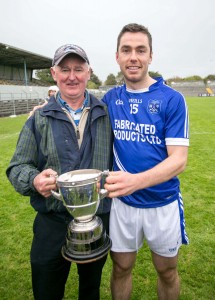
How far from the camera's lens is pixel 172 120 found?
78.7 inches

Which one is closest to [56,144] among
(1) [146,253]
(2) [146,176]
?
(2) [146,176]

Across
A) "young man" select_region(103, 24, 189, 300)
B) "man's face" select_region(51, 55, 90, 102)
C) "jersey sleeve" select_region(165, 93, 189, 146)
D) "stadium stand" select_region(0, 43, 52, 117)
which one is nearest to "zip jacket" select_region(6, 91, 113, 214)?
"man's face" select_region(51, 55, 90, 102)

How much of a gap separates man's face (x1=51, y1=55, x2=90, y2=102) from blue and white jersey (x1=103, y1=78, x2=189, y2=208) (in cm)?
38

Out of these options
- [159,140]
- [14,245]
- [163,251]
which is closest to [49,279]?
[163,251]

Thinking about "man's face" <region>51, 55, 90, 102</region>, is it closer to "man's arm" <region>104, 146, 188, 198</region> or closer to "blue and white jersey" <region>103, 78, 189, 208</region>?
"blue and white jersey" <region>103, 78, 189, 208</region>

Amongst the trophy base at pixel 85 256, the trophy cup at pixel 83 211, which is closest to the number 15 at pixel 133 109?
the trophy cup at pixel 83 211

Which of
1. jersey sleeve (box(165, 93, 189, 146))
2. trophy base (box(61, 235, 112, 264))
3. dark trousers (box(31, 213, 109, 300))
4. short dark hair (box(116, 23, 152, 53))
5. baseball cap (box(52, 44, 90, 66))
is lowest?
dark trousers (box(31, 213, 109, 300))

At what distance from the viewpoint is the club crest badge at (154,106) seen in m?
2.06

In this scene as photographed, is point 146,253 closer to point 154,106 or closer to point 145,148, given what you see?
point 145,148

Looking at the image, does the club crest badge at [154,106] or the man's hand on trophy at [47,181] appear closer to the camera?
the man's hand on trophy at [47,181]

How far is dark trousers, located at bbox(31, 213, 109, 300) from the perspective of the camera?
212 cm

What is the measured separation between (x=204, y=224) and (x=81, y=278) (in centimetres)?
267

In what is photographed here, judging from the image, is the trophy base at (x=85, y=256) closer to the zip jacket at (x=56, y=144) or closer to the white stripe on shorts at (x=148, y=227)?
the zip jacket at (x=56, y=144)

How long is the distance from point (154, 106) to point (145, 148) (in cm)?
32
